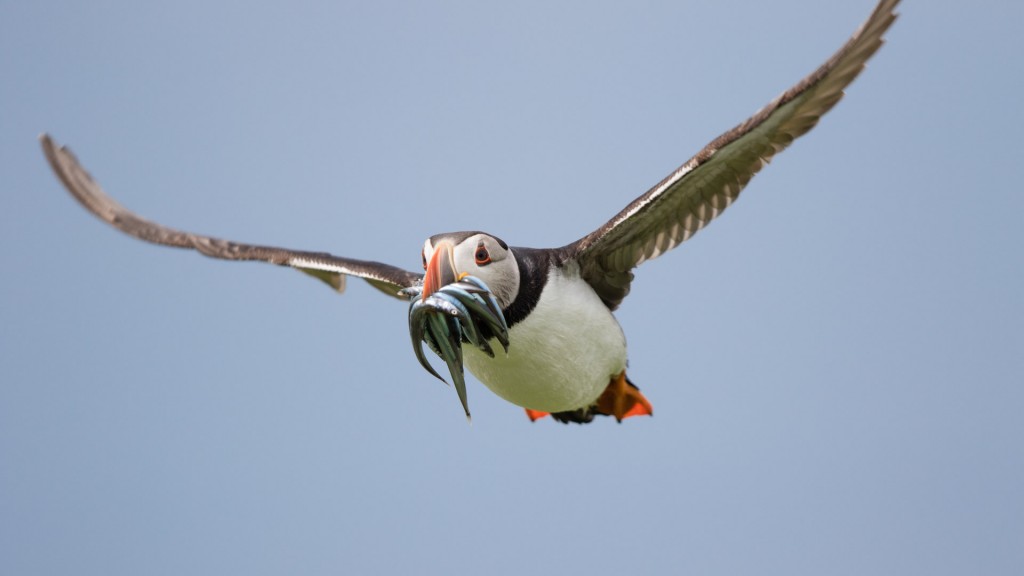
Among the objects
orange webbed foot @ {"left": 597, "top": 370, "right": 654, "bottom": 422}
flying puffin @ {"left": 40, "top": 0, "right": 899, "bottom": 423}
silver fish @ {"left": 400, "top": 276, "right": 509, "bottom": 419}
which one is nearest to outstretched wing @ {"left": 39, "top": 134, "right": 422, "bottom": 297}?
flying puffin @ {"left": 40, "top": 0, "right": 899, "bottom": 423}

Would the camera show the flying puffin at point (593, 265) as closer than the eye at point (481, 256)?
Yes

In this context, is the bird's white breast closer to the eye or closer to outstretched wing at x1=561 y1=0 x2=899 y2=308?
outstretched wing at x1=561 y1=0 x2=899 y2=308

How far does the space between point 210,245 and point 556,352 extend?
3.08 m

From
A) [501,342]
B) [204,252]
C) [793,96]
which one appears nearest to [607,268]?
[501,342]

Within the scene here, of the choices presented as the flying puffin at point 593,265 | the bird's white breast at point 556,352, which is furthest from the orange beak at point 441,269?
the bird's white breast at point 556,352

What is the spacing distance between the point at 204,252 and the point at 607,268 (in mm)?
3147

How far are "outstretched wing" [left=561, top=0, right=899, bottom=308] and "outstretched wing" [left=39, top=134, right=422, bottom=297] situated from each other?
49.3 inches

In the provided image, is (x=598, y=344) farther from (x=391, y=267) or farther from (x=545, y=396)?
(x=391, y=267)

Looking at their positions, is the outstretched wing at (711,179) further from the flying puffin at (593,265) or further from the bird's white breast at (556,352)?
the bird's white breast at (556,352)

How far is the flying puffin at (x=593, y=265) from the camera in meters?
6.69

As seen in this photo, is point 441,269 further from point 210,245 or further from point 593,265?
point 210,245

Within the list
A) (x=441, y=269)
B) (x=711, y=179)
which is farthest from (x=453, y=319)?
(x=711, y=179)

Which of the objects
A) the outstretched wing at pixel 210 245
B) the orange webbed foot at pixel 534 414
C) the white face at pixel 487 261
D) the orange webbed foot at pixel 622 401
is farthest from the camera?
the orange webbed foot at pixel 534 414

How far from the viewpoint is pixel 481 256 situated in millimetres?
6930
